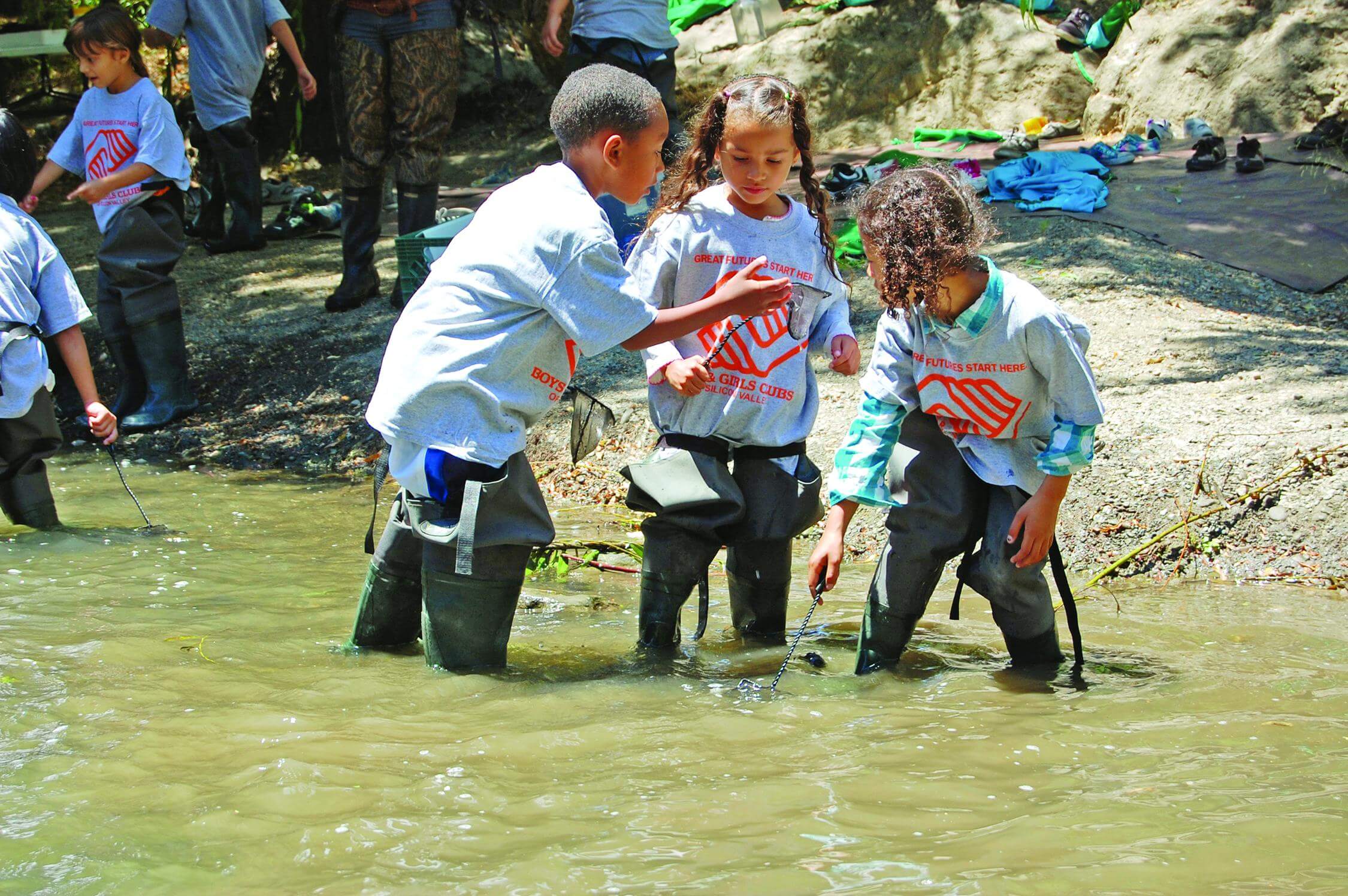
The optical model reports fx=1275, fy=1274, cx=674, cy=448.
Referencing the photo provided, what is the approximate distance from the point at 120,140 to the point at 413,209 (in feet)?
5.31

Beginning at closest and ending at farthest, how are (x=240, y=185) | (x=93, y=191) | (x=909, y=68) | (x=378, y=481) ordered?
(x=378, y=481) → (x=93, y=191) → (x=240, y=185) → (x=909, y=68)

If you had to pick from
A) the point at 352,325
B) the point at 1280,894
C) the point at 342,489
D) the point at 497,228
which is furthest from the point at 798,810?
the point at 352,325

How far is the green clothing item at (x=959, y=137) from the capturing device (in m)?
10.4

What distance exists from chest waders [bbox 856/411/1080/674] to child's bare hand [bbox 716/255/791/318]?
1.75 feet

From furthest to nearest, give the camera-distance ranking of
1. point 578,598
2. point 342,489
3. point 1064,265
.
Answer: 1. point 1064,265
2. point 342,489
3. point 578,598

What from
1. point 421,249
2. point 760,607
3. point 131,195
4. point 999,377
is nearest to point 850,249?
point 421,249

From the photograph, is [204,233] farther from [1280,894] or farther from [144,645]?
[1280,894]

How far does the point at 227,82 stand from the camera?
26.7 ft

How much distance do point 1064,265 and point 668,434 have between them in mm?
4032

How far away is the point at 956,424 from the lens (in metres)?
3.18

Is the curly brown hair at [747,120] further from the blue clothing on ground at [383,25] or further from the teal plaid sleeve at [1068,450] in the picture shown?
the blue clothing on ground at [383,25]

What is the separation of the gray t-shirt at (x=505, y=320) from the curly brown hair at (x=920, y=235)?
0.57m

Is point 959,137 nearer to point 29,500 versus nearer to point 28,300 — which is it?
point 28,300

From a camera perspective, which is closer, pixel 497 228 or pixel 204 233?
pixel 497 228
